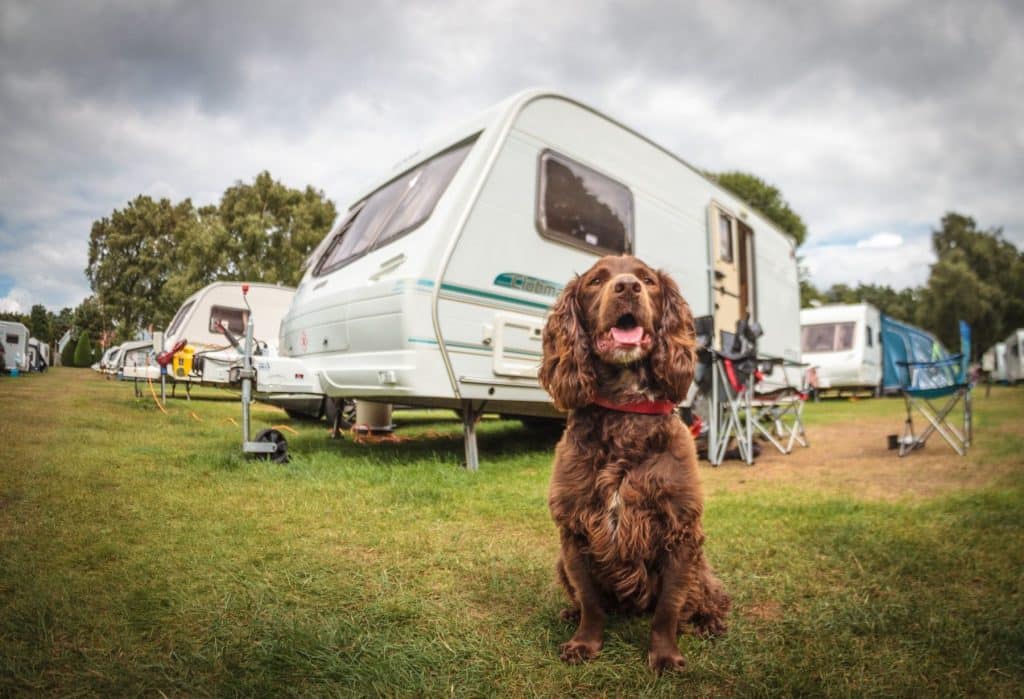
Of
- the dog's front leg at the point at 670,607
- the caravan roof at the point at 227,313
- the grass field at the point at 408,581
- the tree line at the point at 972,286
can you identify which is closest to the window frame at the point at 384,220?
the grass field at the point at 408,581

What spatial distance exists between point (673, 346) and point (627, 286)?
0.28m

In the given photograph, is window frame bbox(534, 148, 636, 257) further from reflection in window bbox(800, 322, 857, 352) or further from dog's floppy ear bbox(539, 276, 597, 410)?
reflection in window bbox(800, 322, 857, 352)

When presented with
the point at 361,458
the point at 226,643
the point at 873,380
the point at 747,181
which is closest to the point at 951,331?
the point at 747,181

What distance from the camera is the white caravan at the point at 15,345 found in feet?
7.55

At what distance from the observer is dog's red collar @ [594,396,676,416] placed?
1.92 metres

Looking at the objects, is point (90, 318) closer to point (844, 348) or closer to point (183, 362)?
point (183, 362)

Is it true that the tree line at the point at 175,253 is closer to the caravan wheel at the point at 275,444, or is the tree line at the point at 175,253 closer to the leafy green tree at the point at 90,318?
the leafy green tree at the point at 90,318

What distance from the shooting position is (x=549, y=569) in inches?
102

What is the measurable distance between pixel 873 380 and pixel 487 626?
1839 centimetres

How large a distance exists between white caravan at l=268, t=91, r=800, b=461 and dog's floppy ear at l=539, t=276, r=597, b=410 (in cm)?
195

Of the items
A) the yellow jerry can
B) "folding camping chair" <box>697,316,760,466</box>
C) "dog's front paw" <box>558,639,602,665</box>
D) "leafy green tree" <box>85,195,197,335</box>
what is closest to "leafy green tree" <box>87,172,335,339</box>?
"leafy green tree" <box>85,195,197,335</box>

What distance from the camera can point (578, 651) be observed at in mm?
1790

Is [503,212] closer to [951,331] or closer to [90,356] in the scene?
[90,356]

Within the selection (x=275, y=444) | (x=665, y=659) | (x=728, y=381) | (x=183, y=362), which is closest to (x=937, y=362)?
(x=728, y=381)
